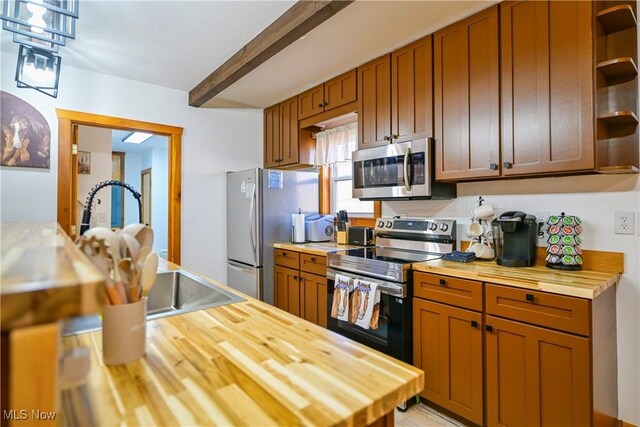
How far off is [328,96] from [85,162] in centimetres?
316

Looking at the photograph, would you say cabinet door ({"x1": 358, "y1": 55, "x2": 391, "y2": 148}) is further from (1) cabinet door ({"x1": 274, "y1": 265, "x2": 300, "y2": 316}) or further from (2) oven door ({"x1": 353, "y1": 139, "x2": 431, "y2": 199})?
(1) cabinet door ({"x1": 274, "y1": 265, "x2": 300, "y2": 316})

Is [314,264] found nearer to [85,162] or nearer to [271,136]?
[271,136]

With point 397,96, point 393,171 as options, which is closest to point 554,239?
point 393,171

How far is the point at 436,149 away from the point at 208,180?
2.44m

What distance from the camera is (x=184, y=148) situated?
3.57 m

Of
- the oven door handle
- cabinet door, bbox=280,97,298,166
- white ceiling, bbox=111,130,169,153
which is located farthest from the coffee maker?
white ceiling, bbox=111,130,169,153

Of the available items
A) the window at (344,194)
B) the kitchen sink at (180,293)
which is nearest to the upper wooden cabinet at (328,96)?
the window at (344,194)

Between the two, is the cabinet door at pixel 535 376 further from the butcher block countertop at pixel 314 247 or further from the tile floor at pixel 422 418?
the butcher block countertop at pixel 314 247

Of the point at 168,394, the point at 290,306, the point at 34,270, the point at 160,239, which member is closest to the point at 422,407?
the point at 290,306

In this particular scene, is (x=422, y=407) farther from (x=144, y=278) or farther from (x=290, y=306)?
(x=144, y=278)

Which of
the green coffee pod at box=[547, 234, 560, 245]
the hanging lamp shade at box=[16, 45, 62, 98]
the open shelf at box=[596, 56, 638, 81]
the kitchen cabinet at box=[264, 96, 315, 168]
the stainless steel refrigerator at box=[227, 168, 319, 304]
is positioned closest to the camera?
the open shelf at box=[596, 56, 638, 81]

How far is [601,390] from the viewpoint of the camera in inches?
64.2

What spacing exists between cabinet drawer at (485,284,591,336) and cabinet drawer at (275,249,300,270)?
1.71 metres

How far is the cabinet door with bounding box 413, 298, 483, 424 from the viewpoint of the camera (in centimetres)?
186
